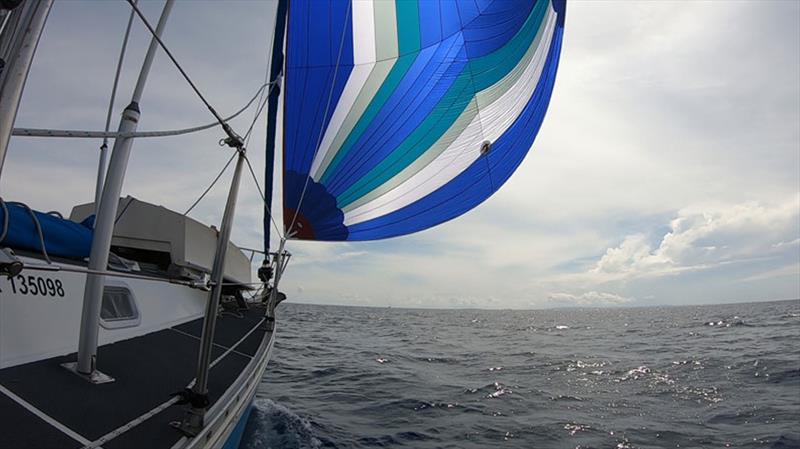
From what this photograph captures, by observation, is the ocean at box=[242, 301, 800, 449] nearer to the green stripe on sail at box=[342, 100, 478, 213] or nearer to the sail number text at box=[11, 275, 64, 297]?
the sail number text at box=[11, 275, 64, 297]

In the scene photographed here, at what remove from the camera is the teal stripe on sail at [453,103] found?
661 cm

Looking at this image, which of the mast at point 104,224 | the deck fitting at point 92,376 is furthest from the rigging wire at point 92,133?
the deck fitting at point 92,376

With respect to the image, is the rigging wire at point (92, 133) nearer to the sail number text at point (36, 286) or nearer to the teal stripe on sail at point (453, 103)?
the sail number text at point (36, 286)

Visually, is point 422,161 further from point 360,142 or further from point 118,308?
point 118,308

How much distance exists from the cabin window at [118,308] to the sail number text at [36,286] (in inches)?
20.2

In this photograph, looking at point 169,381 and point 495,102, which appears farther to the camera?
point 495,102

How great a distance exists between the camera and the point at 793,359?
9914 mm

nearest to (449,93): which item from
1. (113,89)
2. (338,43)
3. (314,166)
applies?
(338,43)

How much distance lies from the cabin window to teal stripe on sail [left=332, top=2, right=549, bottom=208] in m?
3.53

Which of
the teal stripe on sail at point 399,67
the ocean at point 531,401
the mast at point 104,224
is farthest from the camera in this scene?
the teal stripe on sail at point 399,67

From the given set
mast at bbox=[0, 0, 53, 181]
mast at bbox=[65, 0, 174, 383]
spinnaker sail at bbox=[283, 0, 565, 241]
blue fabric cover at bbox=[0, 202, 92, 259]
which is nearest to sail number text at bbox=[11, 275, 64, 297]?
blue fabric cover at bbox=[0, 202, 92, 259]

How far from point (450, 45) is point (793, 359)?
11.0 metres

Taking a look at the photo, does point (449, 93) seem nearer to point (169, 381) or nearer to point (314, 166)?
point (314, 166)

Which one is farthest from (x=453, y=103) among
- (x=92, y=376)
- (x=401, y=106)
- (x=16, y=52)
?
(x=16, y=52)
